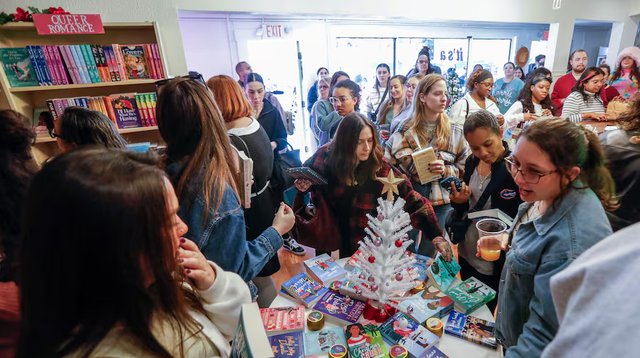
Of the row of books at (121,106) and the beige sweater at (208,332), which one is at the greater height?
the row of books at (121,106)

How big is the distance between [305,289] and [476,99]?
9.18ft

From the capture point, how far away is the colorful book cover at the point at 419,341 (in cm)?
113

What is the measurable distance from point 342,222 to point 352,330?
0.79 m

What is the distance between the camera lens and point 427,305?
54.3 inches

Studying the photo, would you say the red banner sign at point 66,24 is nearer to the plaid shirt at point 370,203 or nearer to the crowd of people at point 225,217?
the crowd of people at point 225,217

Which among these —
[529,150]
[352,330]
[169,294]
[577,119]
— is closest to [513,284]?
[529,150]

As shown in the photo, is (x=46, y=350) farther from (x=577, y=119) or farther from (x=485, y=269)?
(x=577, y=119)

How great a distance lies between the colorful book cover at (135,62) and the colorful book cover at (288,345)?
3030 millimetres

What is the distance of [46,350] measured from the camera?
0.53 meters

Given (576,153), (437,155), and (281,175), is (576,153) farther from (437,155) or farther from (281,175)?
(281,175)

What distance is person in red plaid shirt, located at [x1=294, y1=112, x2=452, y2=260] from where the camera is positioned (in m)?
1.86

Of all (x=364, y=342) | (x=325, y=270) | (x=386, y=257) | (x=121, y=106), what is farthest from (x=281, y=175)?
(x=364, y=342)

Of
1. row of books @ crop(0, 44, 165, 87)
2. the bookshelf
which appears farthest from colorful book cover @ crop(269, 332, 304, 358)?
row of books @ crop(0, 44, 165, 87)

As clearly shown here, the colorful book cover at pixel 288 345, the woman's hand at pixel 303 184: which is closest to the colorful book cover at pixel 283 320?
the colorful book cover at pixel 288 345
